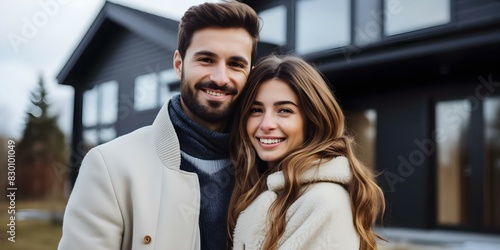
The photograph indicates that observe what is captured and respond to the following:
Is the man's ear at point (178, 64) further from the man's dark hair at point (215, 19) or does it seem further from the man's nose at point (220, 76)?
the man's nose at point (220, 76)

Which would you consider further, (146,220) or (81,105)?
(81,105)

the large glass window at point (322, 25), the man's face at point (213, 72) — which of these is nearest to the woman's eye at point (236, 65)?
the man's face at point (213, 72)

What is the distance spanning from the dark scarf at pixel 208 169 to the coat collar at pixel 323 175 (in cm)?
21

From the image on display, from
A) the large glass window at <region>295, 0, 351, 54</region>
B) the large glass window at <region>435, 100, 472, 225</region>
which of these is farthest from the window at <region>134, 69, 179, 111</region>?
the large glass window at <region>435, 100, 472, 225</region>

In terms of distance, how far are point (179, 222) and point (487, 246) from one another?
5.45 meters

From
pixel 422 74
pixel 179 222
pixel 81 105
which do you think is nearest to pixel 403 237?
pixel 422 74

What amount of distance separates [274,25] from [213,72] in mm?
8091

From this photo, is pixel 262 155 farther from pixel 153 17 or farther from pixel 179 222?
pixel 153 17

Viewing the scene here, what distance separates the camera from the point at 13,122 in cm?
727

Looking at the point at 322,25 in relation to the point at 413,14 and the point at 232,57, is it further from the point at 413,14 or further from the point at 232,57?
the point at 232,57

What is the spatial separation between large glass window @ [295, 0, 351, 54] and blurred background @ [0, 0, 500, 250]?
2 centimetres

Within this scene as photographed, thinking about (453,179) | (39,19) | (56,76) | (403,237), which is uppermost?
(56,76)

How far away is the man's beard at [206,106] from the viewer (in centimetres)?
230

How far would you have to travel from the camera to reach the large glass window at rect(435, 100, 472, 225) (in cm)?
770
